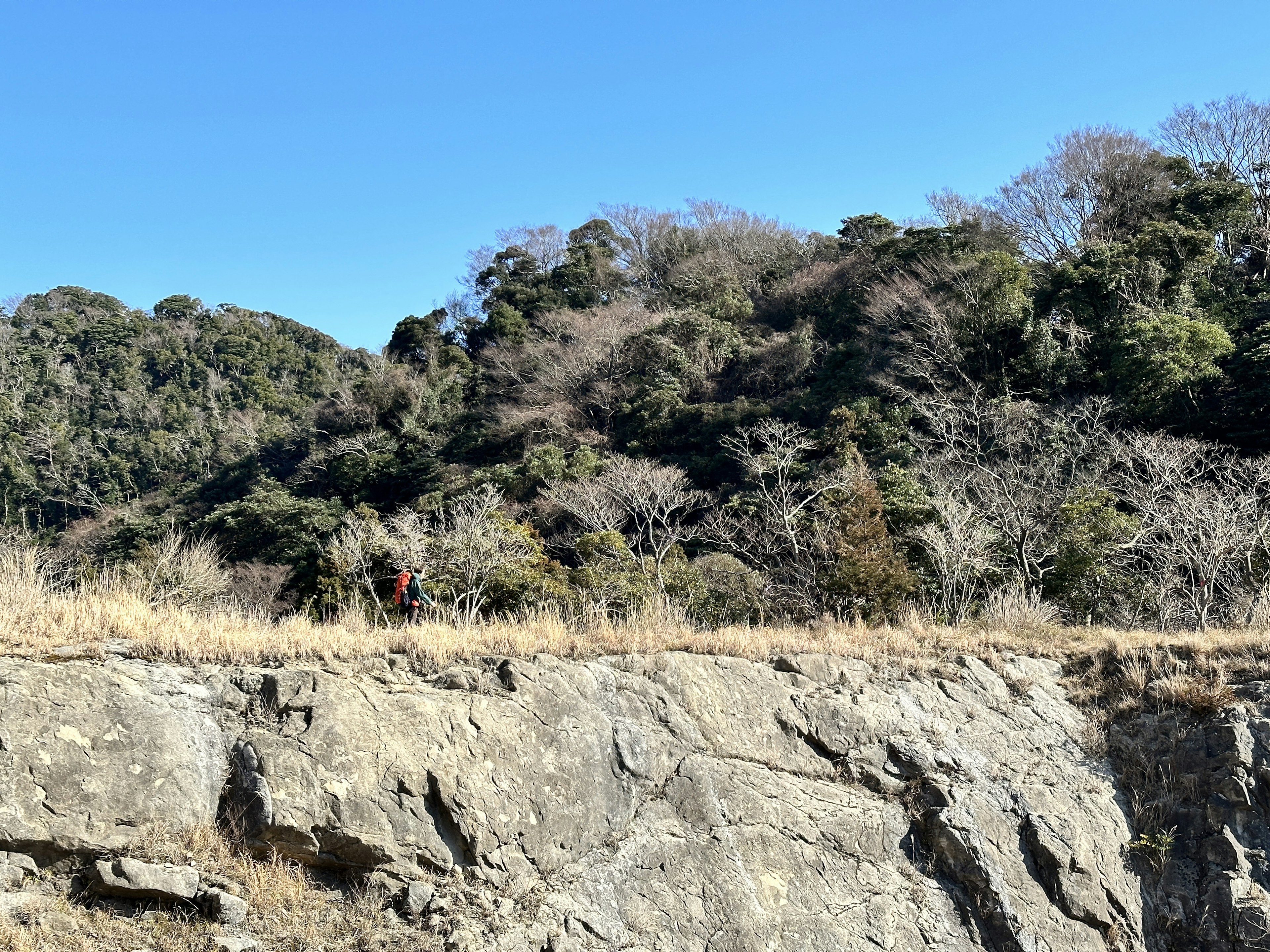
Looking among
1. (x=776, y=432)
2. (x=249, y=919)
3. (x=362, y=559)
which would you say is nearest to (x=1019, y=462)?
(x=776, y=432)

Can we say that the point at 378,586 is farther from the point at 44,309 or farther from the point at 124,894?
the point at 44,309

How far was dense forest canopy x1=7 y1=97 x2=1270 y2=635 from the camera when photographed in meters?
17.2

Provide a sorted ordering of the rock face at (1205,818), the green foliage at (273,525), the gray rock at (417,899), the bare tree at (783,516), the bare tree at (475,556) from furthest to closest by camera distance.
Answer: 1. the green foliage at (273,525)
2. the bare tree at (783,516)
3. the bare tree at (475,556)
4. the rock face at (1205,818)
5. the gray rock at (417,899)

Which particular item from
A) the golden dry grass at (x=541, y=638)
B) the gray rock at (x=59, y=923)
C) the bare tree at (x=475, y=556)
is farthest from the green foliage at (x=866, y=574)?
the gray rock at (x=59, y=923)

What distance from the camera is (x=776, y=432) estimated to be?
25375 millimetres

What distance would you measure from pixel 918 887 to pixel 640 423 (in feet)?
82.3

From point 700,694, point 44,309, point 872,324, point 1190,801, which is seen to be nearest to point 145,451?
point 44,309

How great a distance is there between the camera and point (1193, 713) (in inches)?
366

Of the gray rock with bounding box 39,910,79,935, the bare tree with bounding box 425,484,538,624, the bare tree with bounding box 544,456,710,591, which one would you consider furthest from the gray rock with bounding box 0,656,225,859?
the bare tree with bounding box 544,456,710,591

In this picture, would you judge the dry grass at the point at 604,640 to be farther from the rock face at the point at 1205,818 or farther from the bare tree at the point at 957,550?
the bare tree at the point at 957,550

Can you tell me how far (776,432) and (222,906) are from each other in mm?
21043

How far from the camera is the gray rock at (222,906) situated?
19.0ft

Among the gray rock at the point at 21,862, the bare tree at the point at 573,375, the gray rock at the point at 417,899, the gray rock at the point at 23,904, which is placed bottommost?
the gray rock at the point at 417,899

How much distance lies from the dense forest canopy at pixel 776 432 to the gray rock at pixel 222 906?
16.2 ft
